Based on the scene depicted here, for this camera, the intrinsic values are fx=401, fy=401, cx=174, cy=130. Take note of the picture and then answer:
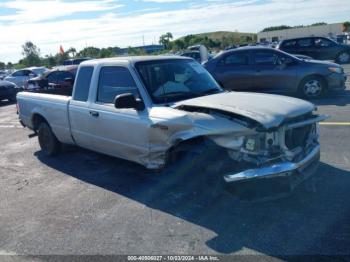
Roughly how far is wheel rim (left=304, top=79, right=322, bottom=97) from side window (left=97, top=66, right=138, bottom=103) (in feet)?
24.1

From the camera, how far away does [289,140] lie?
4.54m

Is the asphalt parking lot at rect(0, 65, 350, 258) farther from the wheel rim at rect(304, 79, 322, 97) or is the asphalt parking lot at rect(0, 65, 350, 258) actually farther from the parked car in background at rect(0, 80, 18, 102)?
the parked car in background at rect(0, 80, 18, 102)

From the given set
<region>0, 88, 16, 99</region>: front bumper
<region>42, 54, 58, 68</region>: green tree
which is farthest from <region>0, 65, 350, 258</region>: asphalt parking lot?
<region>42, 54, 58, 68</region>: green tree

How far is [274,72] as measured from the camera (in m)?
11.7

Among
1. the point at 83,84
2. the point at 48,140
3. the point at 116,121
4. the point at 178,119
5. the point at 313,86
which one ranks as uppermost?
the point at 83,84

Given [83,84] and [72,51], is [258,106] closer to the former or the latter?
[83,84]

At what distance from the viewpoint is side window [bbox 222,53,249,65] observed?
12.3 m

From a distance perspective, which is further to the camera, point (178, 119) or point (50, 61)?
point (50, 61)

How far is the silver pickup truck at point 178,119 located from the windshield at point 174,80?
0.01 metres

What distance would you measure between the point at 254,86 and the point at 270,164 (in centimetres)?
822

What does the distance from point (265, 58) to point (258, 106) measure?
7.80 meters

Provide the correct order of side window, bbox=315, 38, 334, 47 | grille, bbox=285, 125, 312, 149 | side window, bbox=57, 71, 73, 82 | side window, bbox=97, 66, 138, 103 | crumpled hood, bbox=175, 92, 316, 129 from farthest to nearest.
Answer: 1. side window, bbox=315, 38, 334, 47
2. side window, bbox=57, 71, 73, 82
3. side window, bbox=97, 66, 138, 103
4. grille, bbox=285, 125, 312, 149
5. crumpled hood, bbox=175, 92, 316, 129

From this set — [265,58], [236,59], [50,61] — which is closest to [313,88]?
[265,58]

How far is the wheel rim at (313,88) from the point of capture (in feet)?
37.7
